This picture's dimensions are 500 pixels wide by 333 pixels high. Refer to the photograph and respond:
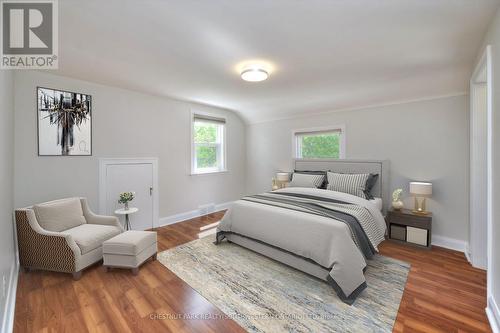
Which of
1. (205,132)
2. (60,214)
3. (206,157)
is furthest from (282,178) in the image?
(60,214)

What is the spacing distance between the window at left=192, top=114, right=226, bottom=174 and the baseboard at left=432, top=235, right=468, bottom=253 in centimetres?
404

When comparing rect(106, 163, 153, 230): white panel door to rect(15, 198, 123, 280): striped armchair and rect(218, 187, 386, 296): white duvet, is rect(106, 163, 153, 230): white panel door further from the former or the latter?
rect(218, 187, 386, 296): white duvet

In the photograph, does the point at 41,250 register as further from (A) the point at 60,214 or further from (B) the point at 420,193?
(B) the point at 420,193

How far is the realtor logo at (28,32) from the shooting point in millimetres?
1545

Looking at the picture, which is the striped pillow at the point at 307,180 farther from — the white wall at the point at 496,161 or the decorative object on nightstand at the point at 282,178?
the white wall at the point at 496,161

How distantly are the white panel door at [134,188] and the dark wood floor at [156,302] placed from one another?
1.14 metres

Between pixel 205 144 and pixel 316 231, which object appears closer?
pixel 316 231

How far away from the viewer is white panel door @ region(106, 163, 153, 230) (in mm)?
3309

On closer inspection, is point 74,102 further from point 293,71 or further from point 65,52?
point 293,71

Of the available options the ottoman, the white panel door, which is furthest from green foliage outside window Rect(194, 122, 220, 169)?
the ottoman

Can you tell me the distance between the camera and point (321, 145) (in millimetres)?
4320

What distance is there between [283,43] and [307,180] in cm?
245

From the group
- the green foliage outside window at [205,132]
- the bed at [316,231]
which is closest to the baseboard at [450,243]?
the bed at [316,231]

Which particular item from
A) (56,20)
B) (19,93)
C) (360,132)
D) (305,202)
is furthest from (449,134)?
(19,93)
